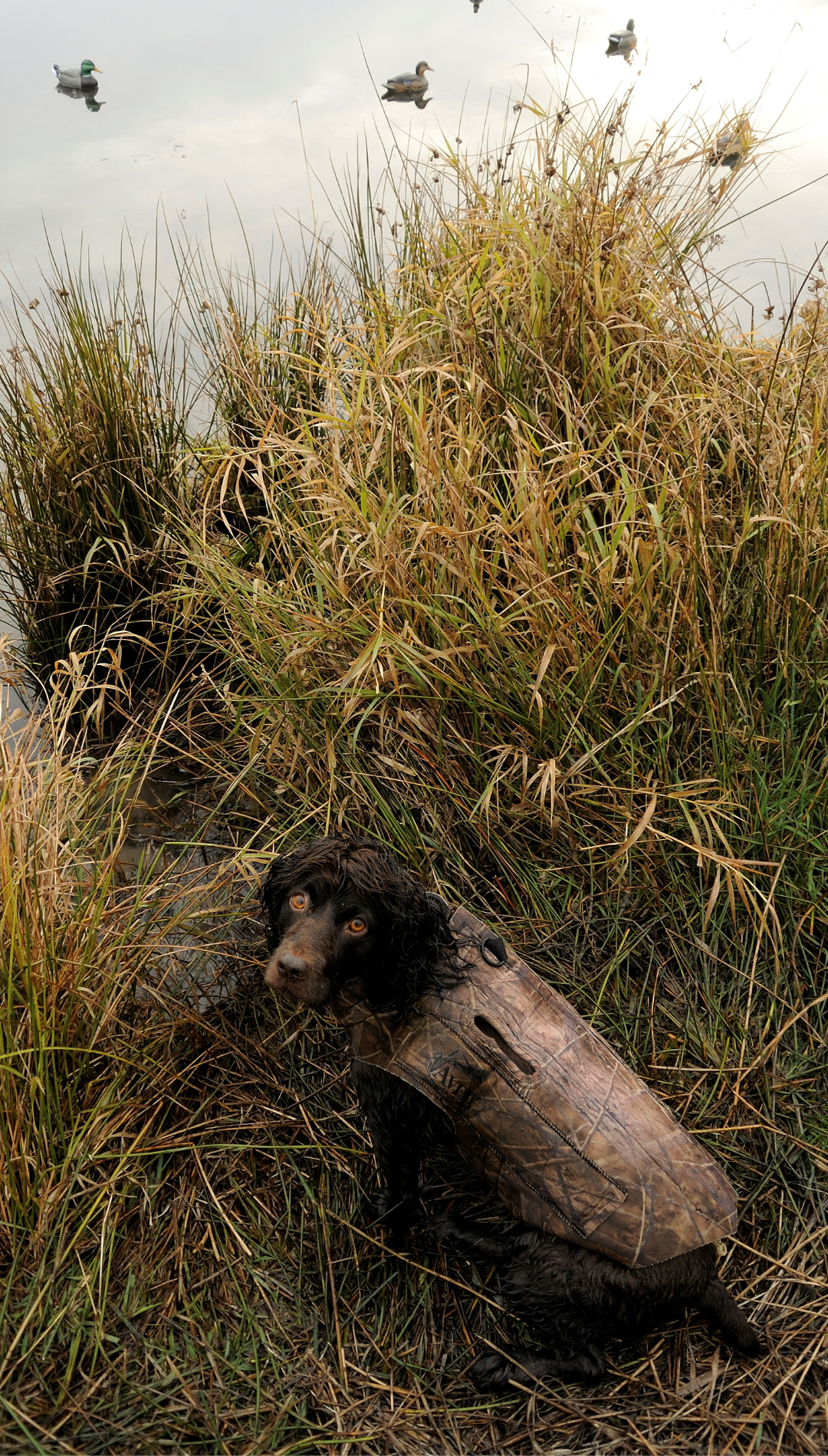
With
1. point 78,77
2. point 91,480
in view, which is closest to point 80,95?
point 78,77

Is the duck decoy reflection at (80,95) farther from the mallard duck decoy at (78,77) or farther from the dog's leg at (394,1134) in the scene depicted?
the dog's leg at (394,1134)

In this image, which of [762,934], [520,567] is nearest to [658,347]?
[520,567]

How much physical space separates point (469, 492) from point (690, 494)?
0.61 m

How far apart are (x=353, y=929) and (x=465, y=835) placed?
967mm

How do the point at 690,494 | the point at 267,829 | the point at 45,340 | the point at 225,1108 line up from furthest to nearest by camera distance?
the point at 45,340
the point at 267,829
the point at 690,494
the point at 225,1108

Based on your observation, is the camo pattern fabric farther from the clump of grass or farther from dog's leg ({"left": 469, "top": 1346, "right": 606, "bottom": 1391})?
the clump of grass

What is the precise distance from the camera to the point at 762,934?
8.49 ft

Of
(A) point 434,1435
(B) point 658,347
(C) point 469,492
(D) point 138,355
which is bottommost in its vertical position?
(A) point 434,1435

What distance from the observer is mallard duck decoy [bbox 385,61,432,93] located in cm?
643

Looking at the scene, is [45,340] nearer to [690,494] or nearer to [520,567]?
[520,567]

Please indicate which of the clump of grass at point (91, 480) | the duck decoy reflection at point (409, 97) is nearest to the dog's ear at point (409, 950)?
the clump of grass at point (91, 480)

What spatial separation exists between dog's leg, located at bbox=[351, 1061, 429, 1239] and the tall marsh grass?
0.46 ft

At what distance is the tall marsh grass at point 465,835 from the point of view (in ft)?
6.75

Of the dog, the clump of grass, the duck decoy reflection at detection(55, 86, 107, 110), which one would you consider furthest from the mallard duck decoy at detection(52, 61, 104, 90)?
the dog
